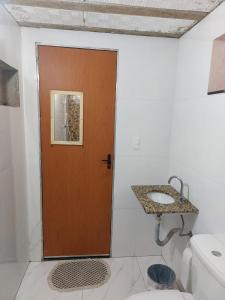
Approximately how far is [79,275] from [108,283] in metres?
0.27

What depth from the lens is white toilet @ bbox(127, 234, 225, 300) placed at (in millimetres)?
1003

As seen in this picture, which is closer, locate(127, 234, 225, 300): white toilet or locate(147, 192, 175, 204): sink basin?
locate(127, 234, 225, 300): white toilet

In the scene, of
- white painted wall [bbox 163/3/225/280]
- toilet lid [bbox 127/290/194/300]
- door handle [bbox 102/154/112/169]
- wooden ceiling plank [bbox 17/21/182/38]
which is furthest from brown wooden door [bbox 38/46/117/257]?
toilet lid [bbox 127/290/194/300]

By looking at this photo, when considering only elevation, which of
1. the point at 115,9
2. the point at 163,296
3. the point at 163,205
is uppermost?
the point at 115,9

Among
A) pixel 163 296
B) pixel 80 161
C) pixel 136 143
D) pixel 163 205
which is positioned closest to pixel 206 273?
pixel 163 296

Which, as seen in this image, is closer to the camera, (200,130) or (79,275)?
(200,130)

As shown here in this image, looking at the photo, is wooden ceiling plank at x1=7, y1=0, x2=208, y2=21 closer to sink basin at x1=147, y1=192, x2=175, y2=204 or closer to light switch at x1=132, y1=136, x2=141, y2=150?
light switch at x1=132, y1=136, x2=141, y2=150

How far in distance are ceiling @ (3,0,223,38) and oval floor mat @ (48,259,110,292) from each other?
2.12m

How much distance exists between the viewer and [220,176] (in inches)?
52.0

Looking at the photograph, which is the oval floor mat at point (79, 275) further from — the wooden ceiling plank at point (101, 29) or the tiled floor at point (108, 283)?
the wooden ceiling plank at point (101, 29)

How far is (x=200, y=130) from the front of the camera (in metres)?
1.57

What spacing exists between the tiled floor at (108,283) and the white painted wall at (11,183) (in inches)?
4.6

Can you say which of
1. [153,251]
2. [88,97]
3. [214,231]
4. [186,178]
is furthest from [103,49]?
[153,251]

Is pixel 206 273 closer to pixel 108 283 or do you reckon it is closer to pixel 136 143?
pixel 108 283
